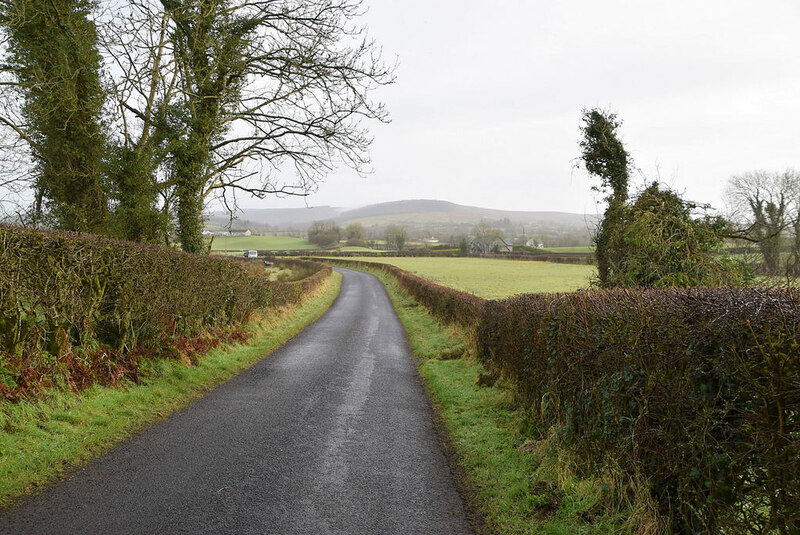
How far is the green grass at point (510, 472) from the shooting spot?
4039mm

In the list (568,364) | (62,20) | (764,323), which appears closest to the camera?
(764,323)

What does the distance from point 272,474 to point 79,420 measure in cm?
273

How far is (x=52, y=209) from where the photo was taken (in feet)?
42.8

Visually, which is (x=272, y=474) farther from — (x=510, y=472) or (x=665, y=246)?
(x=665, y=246)

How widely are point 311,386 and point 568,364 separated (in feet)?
17.1

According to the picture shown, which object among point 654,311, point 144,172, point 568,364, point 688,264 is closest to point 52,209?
point 144,172

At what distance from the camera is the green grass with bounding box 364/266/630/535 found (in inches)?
159

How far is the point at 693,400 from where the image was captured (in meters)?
Result: 3.18

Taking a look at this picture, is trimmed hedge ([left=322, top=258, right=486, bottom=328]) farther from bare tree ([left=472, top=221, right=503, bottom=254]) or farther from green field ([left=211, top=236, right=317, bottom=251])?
green field ([left=211, top=236, right=317, bottom=251])

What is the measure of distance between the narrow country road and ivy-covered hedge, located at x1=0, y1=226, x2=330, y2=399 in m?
1.43

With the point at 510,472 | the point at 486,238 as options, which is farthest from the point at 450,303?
the point at 486,238

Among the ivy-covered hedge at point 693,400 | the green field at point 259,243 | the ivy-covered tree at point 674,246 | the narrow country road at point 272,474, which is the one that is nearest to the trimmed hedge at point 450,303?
the ivy-covered tree at point 674,246

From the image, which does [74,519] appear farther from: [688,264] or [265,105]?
[265,105]

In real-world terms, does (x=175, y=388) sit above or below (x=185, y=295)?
below
